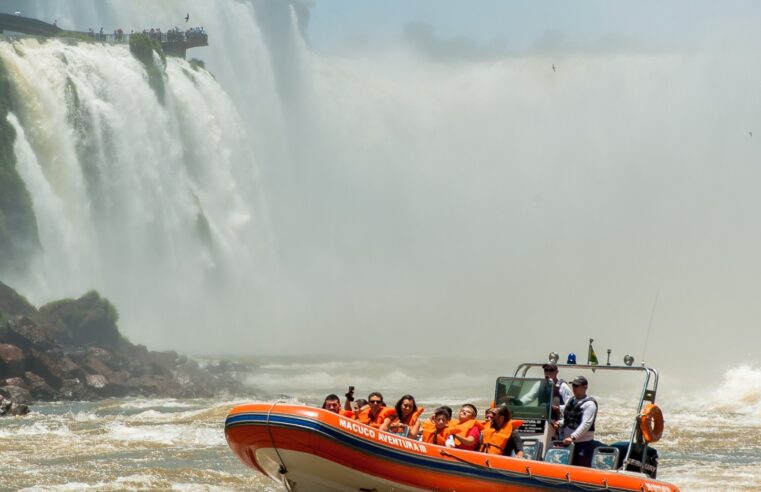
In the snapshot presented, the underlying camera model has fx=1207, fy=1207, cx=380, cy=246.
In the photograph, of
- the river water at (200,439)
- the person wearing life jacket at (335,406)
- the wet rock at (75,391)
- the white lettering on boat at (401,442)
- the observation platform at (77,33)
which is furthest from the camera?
the observation platform at (77,33)

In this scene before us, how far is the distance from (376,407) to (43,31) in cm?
7440

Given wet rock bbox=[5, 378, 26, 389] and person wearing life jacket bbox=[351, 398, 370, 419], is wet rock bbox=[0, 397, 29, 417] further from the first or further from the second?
person wearing life jacket bbox=[351, 398, 370, 419]

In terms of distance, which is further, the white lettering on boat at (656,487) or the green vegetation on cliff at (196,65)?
the green vegetation on cliff at (196,65)

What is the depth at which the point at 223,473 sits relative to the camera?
2495cm

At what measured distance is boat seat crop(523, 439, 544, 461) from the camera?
1748 cm

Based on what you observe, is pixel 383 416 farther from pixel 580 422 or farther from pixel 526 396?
pixel 580 422

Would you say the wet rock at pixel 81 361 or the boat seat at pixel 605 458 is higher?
the wet rock at pixel 81 361

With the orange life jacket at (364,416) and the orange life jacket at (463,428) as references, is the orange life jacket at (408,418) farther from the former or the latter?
the orange life jacket at (463,428)

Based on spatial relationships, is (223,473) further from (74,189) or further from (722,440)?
(74,189)

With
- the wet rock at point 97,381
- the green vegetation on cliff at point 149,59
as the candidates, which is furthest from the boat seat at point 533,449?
the green vegetation on cliff at point 149,59

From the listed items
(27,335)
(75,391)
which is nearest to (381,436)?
(75,391)

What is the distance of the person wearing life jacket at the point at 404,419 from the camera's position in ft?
57.1

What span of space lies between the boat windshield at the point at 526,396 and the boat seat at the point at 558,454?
1.47ft

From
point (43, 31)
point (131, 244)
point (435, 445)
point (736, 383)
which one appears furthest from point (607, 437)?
point (43, 31)
